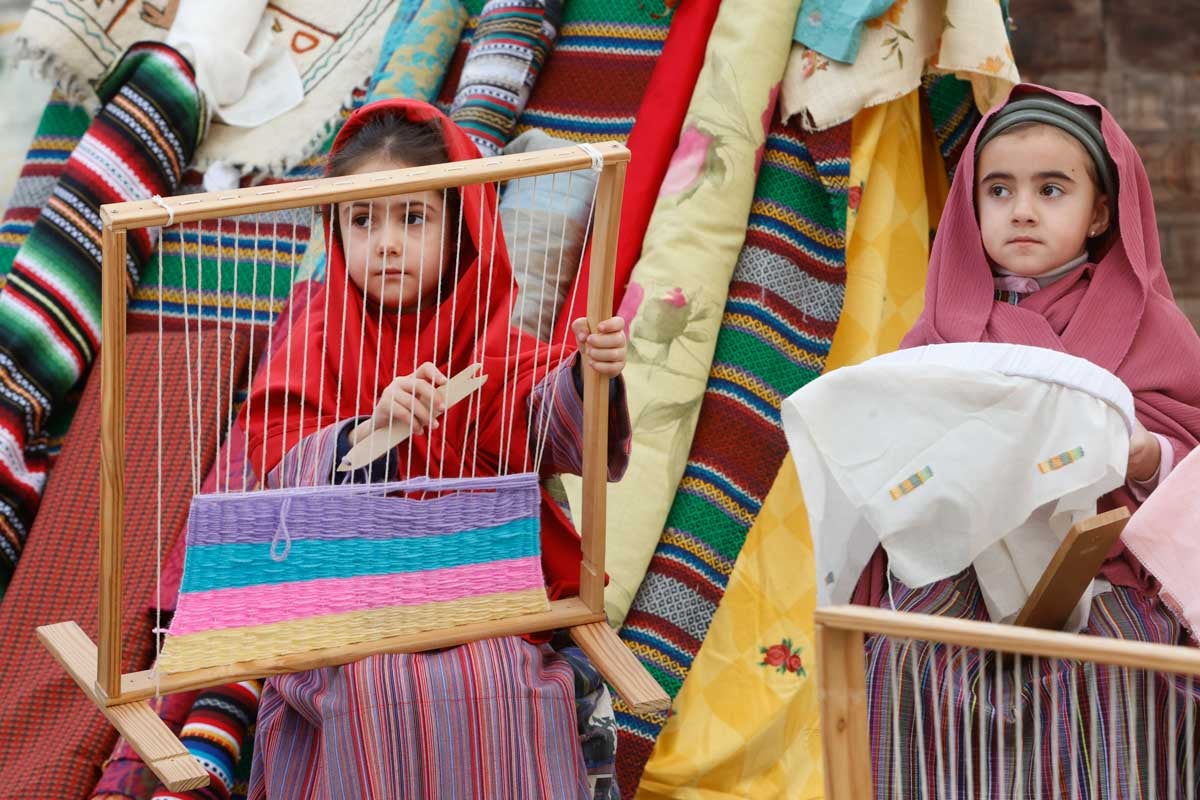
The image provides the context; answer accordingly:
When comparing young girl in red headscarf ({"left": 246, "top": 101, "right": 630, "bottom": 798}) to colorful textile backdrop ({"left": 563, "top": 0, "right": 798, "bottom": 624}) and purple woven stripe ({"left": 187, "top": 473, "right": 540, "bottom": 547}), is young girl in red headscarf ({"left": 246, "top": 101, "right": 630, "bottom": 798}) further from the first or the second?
colorful textile backdrop ({"left": 563, "top": 0, "right": 798, "bottom": 624})

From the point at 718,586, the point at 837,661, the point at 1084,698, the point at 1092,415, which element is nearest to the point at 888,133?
the point at 718,586

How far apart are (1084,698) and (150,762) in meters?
0.87

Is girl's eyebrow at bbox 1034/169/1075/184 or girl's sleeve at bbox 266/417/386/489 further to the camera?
girl's eyebrow at bbox 1034/169/1075/184

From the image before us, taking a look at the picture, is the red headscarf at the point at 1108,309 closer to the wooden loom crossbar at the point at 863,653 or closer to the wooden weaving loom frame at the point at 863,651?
the wooden weaving loom frame at the point at 863,651

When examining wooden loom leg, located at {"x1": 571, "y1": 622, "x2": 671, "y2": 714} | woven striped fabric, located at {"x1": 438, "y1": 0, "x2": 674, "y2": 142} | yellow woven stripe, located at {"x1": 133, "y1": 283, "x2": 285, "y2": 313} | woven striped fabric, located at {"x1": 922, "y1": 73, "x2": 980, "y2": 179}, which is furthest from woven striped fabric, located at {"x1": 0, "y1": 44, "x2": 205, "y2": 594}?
woven striped fabric, located at {"x1": 922, "y1": 73, "x2": 980, "y2": 179}

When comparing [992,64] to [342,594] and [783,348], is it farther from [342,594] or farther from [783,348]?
[342,594]

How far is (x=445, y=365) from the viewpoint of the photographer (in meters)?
1.86

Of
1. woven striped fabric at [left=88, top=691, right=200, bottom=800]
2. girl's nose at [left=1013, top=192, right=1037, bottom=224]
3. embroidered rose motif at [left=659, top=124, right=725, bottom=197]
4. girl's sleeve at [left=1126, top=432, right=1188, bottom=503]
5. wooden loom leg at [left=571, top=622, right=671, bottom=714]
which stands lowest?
woven striped fabric at [left=88, top=691, right=200, bottom=800]

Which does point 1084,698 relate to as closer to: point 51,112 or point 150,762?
point 150,762

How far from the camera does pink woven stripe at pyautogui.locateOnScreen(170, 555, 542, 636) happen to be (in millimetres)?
1602

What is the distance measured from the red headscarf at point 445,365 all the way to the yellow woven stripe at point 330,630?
0.13 metres

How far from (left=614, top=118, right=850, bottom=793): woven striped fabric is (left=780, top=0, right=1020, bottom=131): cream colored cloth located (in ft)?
0.17

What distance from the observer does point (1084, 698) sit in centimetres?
151

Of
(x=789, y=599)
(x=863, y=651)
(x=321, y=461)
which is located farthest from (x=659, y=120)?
(x=863, y=651)
